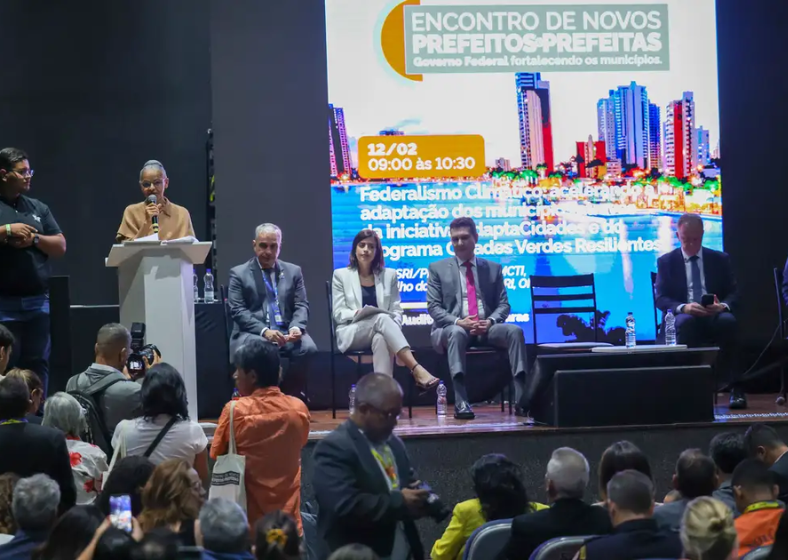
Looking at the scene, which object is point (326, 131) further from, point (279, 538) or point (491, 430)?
point (279, 538)

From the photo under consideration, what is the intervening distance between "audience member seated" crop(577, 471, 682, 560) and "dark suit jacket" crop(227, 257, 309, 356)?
3.54m

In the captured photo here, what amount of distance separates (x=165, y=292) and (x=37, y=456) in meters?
1.85

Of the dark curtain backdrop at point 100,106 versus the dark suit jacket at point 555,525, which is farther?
the dark curtain backdrop at point 100,106

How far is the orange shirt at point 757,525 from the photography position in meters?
2.96

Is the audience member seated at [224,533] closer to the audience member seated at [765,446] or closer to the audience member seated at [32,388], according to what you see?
the audience member seated at [32,388]

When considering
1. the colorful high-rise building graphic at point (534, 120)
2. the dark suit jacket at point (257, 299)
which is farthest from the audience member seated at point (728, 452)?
the colorful high-rise building graphic at point (534, 120)

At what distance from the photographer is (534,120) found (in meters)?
7.38

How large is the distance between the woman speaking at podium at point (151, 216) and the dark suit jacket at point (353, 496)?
2.99 m

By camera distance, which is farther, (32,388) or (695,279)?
(695,279)

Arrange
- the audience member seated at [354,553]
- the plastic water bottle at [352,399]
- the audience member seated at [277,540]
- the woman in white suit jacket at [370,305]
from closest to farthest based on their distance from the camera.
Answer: the audience member seated at [354,553] → the audience member seated at [277,540] → the plastic water bottle at [352,399] → the woman in white suit jacket at [370,305]

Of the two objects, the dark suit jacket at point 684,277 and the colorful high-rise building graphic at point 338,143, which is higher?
the colorful high-rise building graphic at point 338,143

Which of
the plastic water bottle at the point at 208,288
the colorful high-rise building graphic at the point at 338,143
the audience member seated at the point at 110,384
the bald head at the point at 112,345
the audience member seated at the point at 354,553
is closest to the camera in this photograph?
the audience member seated at the point at 354,553

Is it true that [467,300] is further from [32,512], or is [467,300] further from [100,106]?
[32,512]

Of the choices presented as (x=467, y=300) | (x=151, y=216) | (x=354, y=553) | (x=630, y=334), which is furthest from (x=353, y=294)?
(x=354, y=553)
